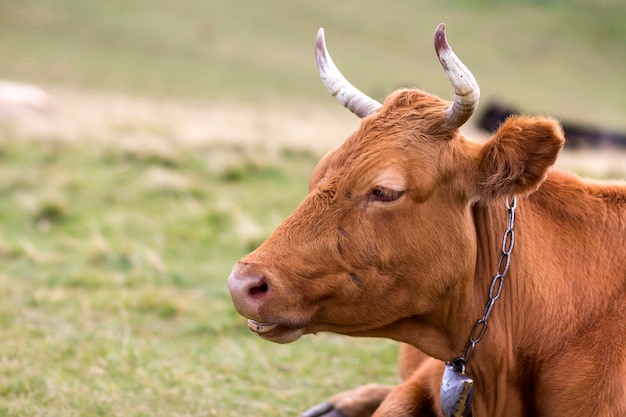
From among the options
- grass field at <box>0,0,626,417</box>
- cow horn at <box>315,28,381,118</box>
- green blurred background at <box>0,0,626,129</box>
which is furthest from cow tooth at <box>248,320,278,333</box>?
green blurred background at <box>0,0,626,129</box>

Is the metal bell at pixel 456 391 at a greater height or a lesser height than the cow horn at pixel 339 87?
lesser

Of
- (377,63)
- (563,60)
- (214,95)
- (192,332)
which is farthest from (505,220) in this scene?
(563,60)

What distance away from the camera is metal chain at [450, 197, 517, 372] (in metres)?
4.16

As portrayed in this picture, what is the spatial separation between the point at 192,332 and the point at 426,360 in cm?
308

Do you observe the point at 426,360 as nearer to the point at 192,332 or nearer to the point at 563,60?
the point at 192,332

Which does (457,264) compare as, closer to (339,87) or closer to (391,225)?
(391,225)

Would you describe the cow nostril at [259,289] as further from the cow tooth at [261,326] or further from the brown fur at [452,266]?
the cow tooth at [261,326]

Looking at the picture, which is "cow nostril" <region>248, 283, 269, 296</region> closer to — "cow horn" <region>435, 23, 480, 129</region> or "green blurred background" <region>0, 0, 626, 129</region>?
"cow horn" <region>435, 23, 480, 129</region>

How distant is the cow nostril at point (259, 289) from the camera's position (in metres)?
3.78

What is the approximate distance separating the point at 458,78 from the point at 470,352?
1.40m

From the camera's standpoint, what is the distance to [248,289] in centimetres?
375

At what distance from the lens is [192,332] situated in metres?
7.55

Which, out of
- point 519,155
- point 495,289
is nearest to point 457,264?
point 495,289

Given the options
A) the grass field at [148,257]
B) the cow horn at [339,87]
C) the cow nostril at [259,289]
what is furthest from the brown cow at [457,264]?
the grass field at [148,257]
